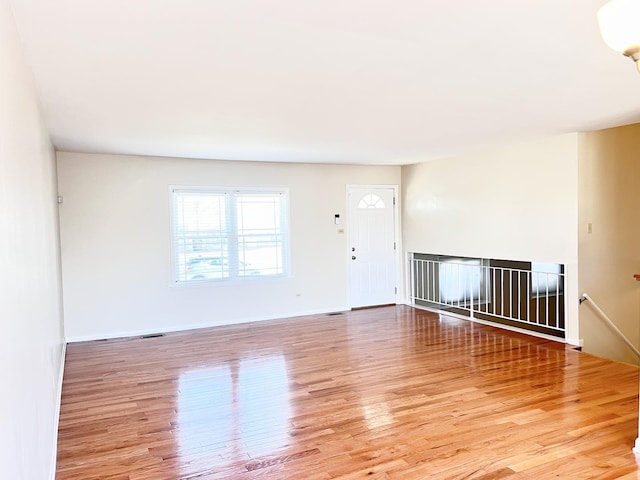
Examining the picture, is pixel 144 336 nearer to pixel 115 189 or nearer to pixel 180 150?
pixel 115 189

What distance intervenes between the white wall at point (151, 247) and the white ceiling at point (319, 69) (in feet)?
3.64

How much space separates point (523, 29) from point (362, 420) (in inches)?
105

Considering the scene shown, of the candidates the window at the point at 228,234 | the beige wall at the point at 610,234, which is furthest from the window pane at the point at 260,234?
the beige wall at the point at 610,234

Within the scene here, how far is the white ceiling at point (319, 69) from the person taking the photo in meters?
2.01

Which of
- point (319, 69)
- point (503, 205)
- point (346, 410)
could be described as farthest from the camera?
point (503, 205)

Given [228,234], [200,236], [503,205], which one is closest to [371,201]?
[503,205]

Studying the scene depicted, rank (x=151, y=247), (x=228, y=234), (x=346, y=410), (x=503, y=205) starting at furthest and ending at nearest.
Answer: (x=228, y=234), (x=151, y=247), (x=503, y=205), (x=346, y=410)

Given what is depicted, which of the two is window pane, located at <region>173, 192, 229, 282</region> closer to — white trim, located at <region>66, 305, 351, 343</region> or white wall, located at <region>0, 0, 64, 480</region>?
white trim, located at <region>66, 305, 351, 343</region>

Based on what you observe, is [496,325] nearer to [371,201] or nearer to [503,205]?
[503,205]

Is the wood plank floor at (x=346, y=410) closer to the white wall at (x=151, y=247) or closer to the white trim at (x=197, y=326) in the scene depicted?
the white trim at (x=197, y=326)

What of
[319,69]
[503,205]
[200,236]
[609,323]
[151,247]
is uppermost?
[319,69]

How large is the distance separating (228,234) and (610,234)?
15.5ft

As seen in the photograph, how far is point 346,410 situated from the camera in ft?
11.7

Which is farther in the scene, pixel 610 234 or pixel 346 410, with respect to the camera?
pixel 610 234
